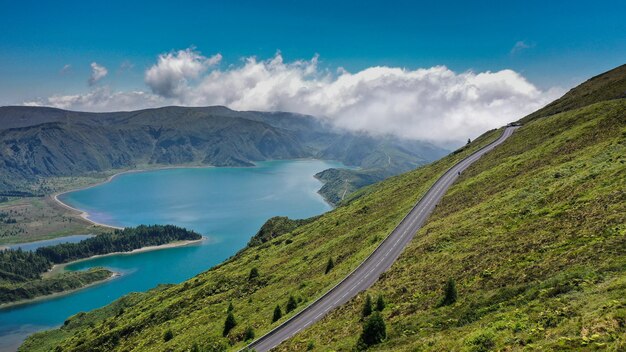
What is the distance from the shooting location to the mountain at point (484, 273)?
26.9 metres

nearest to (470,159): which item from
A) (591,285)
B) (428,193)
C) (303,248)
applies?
(428,193)

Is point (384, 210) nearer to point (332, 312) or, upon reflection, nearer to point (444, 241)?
point (444, 241)

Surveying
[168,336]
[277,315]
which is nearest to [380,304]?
[277,315]

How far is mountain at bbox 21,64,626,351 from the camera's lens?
26875 millimetres

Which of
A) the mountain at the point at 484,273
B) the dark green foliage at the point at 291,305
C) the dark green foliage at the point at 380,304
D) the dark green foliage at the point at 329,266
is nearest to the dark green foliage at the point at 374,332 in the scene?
the mountain at the point at 484,273

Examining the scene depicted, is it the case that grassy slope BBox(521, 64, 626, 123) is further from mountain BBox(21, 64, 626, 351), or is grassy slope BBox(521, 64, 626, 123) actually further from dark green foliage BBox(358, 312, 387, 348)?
dark green foliage BBox(358, 312, 387, 348)

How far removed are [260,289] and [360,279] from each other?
2895 cm

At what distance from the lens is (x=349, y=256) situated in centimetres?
7481

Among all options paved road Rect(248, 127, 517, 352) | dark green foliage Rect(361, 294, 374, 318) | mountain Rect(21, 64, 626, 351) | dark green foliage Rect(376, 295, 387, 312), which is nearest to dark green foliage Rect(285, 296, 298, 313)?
mountain Rect(21, 64, 626, 351)

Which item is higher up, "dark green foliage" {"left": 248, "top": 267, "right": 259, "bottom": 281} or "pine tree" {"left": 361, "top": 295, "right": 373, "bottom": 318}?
"pine tree" {"left": 361, "top": 295, "right": 373, "bottom": 318}

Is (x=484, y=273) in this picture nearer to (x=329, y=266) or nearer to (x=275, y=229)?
(x=329, y=266)

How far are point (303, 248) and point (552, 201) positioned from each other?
63946 mm

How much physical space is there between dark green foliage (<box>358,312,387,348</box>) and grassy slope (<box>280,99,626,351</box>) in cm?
136

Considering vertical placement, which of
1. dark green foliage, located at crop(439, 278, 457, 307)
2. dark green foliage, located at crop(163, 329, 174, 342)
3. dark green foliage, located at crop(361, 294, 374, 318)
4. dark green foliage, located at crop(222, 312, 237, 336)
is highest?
dark green foliage, located at crop(439, 278, 457, 307)
